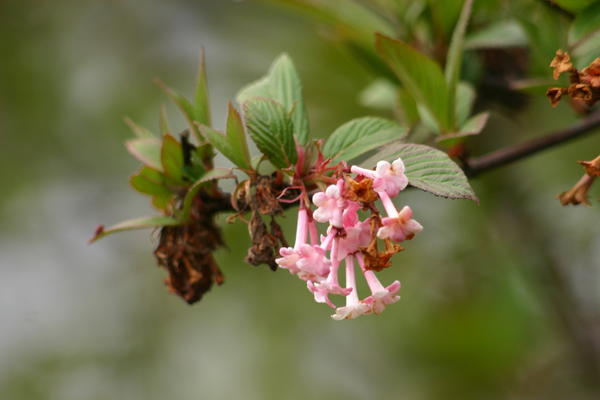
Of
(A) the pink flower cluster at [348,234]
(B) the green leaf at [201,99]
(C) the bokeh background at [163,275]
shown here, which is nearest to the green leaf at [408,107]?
(B) the green leaf at [201,99]

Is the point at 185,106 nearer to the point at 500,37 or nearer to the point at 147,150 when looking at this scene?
the point at 147,150

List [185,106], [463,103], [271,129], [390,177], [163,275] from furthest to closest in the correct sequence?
[163,275] < [463,103] < [185,106] < [271,129] < [390,177]

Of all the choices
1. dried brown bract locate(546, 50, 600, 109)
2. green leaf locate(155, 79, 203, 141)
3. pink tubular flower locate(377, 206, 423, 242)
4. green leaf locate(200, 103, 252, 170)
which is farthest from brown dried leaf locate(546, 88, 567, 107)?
green leaf locate(155, 79, 203, 141)

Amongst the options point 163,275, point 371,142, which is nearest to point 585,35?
point 371,142

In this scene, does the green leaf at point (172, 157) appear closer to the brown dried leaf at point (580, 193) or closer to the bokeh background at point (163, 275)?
the brown dried leaf at point (580, 193)

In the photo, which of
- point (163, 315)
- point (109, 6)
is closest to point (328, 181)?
point (163, 315)

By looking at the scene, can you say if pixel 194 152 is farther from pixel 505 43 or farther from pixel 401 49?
pixel 505 43
